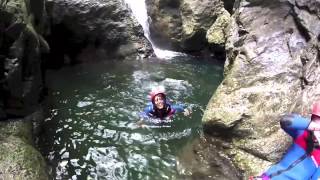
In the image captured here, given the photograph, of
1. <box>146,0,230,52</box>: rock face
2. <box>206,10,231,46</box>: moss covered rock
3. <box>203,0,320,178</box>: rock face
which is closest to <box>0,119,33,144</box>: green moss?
<box>203,0,320,178</box>: rock face

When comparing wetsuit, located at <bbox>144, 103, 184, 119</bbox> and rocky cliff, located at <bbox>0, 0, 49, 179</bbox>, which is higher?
rocky cliff, located at <bbox>0, 0, 49, 179</bbox>

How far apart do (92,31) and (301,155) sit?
512 inches

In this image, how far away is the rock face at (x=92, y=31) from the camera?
17.5m

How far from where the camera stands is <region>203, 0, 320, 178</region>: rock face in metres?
9.26

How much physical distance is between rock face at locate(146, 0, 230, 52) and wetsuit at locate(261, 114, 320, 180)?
40.0ft

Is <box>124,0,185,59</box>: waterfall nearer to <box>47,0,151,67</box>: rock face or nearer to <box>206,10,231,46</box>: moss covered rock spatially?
<box>47,0,151,67</box>: rock face

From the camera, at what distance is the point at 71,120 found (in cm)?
1229

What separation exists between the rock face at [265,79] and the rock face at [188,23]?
6834mm

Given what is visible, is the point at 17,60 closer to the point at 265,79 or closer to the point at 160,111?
the point at 160,111

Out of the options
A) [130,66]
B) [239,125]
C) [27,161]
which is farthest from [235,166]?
[130,66]

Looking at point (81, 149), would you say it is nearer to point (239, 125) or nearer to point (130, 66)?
point (239, 125)

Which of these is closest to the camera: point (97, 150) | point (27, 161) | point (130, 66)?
point (27, 161)

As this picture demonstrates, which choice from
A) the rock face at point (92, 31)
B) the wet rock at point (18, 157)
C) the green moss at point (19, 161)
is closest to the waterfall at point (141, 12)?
the rock face at point (92, 31)

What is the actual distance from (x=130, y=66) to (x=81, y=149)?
300 inches
